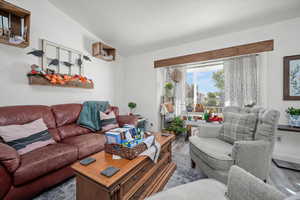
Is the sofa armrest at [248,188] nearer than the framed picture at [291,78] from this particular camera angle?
Yes

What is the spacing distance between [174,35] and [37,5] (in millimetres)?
2529

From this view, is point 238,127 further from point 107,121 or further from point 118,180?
point 107,121

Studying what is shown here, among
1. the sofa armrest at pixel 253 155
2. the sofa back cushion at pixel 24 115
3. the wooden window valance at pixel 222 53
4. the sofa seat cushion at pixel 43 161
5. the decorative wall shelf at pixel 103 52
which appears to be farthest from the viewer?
the decorative wall shelf at pixel 103 52

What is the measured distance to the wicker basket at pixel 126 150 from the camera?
115cm

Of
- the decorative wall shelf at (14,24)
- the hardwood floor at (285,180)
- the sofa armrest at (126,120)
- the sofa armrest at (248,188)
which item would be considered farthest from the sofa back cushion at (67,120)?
the sofa armrest at (248,188)

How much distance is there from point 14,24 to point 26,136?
172 centimetres

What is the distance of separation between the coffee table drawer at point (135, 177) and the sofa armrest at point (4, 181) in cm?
104

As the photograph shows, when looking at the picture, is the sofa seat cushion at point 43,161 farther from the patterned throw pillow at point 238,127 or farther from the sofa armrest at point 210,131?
the patterned throw pillow at point 238,127

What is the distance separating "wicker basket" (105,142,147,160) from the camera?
1146 millimetres

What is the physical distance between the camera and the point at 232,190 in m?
0.76

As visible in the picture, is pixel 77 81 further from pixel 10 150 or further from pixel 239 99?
pixel 239 99

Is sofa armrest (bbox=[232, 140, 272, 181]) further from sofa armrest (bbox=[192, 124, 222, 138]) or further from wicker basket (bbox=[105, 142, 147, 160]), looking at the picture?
wicker basket (bbox=[105, 142, 147, 160])

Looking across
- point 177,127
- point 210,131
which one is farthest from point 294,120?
point 177,127

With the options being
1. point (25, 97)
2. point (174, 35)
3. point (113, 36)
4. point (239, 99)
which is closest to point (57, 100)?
point (25, 97)
